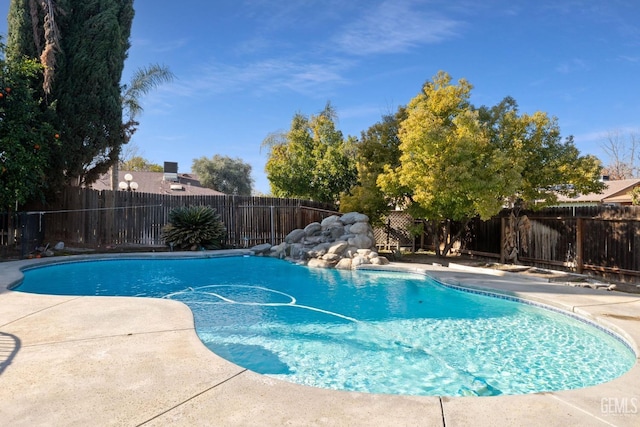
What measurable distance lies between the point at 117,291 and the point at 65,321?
11.2 feet

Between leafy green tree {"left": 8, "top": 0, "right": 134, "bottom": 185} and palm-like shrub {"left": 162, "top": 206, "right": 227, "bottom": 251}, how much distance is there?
335cm

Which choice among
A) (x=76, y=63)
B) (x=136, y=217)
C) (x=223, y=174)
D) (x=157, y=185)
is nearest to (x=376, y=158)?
(x=136, y=217)

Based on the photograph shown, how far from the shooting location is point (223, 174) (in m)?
35.6

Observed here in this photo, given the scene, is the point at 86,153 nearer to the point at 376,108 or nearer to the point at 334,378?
the point at 376,108

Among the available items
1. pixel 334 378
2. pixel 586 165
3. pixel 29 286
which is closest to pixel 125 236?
pixel 29 286

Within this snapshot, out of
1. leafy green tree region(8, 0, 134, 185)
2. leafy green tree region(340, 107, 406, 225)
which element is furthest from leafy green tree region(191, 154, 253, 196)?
leafy green tree region(340, 107, 406, 225)

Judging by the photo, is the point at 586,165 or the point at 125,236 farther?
the point at 125,236

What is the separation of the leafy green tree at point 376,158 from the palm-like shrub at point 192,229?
15.8 ft

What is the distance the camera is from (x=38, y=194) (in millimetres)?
11945

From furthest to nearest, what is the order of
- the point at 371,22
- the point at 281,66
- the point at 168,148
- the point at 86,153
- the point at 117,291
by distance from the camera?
1. the point at 168,148
2. the point at 281,66
3. the point at 86,153
4. the point at 371,22
5. the point at 117,291

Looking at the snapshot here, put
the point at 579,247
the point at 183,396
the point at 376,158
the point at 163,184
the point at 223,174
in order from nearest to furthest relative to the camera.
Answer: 1. the point at 183,396
2. the point at 579,247
3. the point at 376,158
4. the point at 163,184
5. the point at 223,174

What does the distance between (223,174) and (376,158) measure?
24910mm

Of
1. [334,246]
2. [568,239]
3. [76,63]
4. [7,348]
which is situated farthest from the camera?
[76,63]

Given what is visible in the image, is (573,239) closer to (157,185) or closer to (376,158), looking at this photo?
(376,158)
